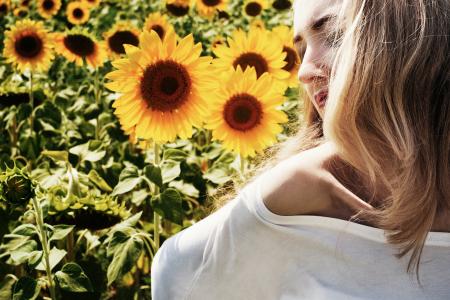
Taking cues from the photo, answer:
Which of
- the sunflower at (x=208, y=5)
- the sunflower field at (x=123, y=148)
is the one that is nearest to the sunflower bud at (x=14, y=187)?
the sunflower field at (x=123, y=148)

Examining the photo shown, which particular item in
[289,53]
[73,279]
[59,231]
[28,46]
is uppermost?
[28,46]

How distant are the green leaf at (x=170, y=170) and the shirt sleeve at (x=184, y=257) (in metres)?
0.24

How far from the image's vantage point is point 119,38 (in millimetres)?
1938

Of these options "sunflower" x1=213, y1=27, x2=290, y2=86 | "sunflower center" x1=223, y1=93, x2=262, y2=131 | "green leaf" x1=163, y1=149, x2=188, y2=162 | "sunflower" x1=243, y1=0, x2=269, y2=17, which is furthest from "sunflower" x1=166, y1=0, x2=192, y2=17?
"green leaf" x1=163, y1=149, x2=188, y2=162

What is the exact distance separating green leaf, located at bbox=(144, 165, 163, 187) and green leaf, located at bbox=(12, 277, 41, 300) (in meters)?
0.28

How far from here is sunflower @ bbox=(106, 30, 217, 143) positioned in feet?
3.32

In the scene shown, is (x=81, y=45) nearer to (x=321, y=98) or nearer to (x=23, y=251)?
(x=23, y=251)

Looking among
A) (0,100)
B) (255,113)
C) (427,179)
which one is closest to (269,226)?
(427,179)

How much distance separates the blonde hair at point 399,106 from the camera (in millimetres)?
717

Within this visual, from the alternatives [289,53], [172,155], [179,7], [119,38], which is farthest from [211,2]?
[172,155]

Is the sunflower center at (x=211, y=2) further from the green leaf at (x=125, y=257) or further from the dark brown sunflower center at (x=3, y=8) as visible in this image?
the green leaf at (x=125, y=257)

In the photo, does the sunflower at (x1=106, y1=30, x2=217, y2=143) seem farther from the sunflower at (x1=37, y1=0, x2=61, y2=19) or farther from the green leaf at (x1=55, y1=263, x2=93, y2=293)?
the sunflower at (x1=37, y1=0, x2=61, y2=19)

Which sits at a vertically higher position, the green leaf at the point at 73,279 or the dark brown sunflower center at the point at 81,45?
the dark brown sunflower center at the point at 81,45

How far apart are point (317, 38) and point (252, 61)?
72 cm
